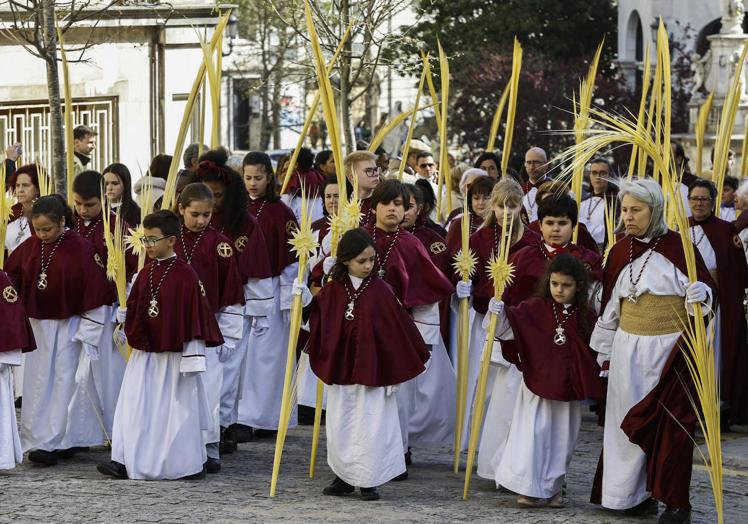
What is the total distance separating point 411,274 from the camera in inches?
358

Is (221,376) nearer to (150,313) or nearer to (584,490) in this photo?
(150,313)

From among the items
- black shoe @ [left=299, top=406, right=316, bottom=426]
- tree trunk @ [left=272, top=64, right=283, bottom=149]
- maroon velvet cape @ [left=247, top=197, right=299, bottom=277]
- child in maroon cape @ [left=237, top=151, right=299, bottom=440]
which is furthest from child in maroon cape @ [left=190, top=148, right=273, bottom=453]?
tree trunk @ [left=272, top=64, right=283, bottom=149]

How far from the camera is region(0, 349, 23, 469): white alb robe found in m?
8.78

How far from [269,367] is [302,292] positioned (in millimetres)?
2317

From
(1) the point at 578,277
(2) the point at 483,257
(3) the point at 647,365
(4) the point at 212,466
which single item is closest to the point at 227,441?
(4) the point at 212,466

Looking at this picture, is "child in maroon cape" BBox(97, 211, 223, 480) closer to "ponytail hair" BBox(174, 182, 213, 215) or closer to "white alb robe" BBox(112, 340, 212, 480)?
"white alb robe" BBox(112, 340, 212, 480)

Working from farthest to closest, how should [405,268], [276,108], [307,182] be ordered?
[276,108], [307,182], [405,268]

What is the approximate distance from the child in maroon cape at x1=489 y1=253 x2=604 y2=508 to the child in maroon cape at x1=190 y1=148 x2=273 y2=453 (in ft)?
6.89

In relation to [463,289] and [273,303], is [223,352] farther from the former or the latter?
[463,289]

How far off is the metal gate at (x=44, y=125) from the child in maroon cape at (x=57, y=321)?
303 inches

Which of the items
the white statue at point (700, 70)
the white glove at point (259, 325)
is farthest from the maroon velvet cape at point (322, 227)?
the white statue at point (700, 70)

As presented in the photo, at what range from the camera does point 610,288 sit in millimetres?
8188

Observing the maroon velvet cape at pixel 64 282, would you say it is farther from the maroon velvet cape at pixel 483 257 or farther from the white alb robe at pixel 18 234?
the maroon velvet cape at pixel 483 257

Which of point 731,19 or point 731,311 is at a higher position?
point 731,19
